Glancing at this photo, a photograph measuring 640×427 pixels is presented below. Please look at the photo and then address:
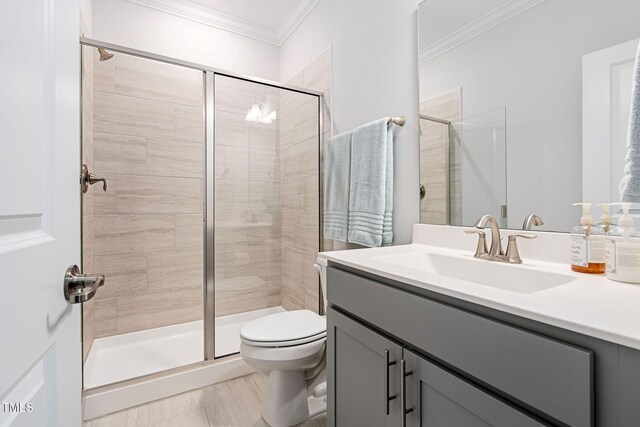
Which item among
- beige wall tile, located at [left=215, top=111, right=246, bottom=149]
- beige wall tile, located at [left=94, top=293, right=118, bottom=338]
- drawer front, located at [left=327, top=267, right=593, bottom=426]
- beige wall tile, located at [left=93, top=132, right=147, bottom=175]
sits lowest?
beige wall tile, located at [left=94, top=293, right=118, bottom=338]

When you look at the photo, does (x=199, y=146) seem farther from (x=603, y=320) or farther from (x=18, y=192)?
(x=603, y=320)

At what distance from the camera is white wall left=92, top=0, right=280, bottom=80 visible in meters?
2.13

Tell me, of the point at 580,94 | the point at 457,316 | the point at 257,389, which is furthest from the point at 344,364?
the point at 580,94

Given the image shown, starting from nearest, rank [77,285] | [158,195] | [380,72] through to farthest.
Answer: [77,285] < [380,72] < [158,195]

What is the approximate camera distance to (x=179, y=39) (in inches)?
92.8

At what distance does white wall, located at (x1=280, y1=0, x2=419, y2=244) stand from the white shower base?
1.27 meters

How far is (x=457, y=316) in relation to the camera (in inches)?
26.3

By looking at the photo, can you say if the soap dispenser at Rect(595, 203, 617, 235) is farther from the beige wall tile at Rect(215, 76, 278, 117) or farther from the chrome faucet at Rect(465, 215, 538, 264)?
the beige wall tile at Rect(215, 76, 278, 117)

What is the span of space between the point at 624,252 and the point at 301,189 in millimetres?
1781

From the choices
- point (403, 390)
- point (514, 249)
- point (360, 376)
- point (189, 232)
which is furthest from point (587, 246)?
point (189, 232)

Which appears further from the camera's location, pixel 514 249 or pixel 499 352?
pixel 514 249

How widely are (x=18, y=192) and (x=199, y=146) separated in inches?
80.8

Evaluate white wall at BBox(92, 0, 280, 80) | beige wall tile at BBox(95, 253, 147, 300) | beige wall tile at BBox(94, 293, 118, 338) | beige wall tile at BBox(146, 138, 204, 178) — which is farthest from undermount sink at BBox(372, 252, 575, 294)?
white wall at BBox(92, 0, 280, 80)

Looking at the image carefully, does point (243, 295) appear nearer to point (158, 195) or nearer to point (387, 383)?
point (158, 195)
